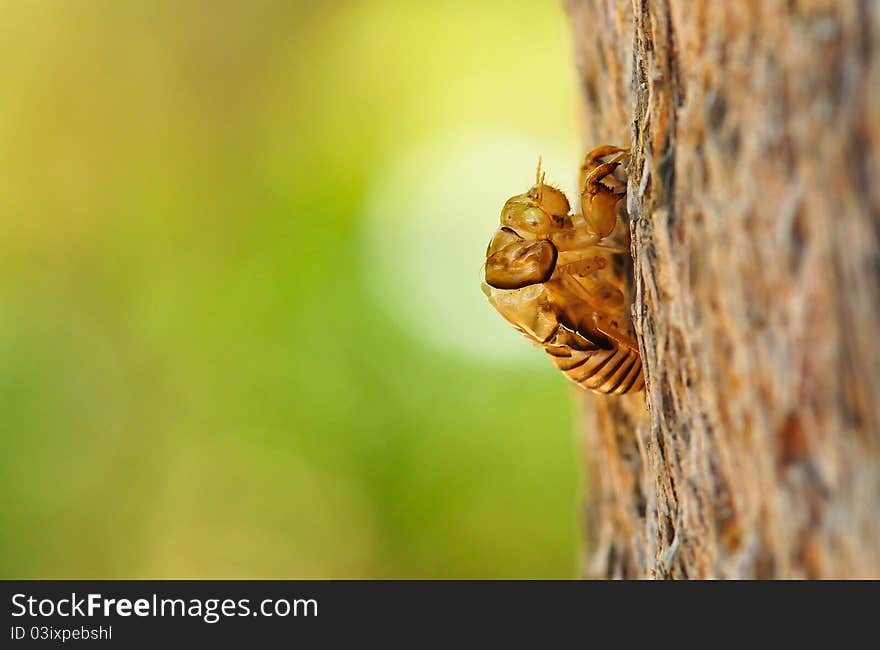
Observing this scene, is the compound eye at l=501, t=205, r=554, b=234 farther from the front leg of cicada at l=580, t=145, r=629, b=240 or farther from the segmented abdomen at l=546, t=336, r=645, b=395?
the segmented abdomen at l=546, t=336, r=645, b=395

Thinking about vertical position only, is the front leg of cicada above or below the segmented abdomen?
above

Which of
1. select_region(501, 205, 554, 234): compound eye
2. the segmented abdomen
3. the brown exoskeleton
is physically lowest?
the segmented abdomen

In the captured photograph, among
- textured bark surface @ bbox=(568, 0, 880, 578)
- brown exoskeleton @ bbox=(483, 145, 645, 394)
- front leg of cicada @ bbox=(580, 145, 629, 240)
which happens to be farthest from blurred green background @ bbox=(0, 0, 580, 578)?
textured bark surface @ bbox=(568, 0, 880, 578)

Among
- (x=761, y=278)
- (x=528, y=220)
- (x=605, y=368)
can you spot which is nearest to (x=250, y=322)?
(x=528, y=220)

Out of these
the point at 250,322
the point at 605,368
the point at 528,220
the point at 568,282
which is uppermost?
the point at 250,322

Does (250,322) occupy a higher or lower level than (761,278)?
higher

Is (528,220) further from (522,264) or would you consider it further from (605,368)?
(605,368)

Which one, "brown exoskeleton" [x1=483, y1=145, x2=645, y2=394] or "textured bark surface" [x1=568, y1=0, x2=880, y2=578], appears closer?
"textured bark surface" [x1=568, y1=0, x2=880, y2=578]

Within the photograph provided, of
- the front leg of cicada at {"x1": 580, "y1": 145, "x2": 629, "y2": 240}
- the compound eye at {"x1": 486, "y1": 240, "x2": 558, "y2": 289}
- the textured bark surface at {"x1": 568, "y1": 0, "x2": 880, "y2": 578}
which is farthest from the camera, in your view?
the compound eye at {"x1": 486, "y1": 240, "x2": 558, "y2": 289}
